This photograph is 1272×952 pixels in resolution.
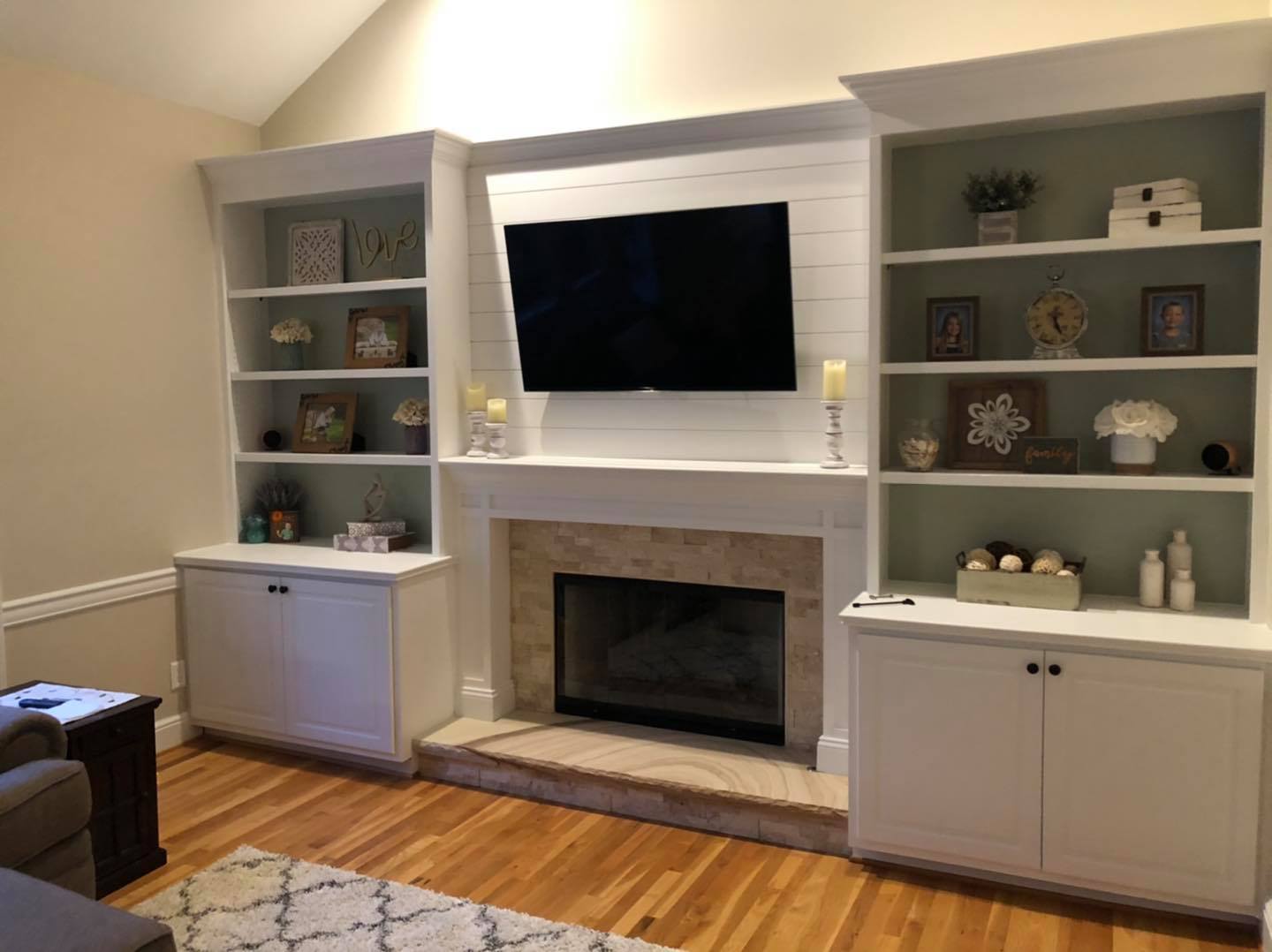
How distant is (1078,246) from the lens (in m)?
2.94

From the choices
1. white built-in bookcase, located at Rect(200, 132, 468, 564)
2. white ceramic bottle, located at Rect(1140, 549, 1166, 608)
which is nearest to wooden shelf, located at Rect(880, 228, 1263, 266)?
white ceramic bottle, located at Rect(1140, 549, 1166, 608)

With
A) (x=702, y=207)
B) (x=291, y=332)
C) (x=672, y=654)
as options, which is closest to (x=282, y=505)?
(x=291, y=332)

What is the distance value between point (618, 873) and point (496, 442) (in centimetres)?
165

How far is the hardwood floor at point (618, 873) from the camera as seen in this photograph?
8.92ft

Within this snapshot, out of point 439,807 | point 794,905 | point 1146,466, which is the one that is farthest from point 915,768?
point 439,807

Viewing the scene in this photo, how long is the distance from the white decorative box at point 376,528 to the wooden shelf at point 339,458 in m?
0.24

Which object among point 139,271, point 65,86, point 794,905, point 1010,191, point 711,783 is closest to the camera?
point 794,905

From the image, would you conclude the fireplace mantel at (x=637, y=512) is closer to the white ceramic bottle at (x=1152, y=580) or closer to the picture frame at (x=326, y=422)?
the picture frame at (x=326, y=422)

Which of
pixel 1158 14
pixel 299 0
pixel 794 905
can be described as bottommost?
pixel 794 905

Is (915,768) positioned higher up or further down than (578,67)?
further down

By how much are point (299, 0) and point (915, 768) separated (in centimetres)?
355

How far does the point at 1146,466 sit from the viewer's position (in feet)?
9.83

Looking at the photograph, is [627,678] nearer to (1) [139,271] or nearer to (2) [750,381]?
(2) [750,381]

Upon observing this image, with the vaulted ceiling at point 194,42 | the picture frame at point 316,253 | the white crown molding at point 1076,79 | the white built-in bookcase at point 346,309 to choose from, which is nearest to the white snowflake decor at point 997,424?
the white crown molding at point 1076,79
